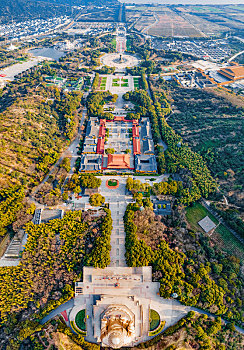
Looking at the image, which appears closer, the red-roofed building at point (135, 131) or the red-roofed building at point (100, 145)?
the red-roofed building at point (100, 145)

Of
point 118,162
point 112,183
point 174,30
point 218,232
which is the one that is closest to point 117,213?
point 112,183

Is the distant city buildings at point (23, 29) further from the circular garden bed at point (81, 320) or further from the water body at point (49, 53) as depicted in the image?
the circular garden bed at point (81, 320)

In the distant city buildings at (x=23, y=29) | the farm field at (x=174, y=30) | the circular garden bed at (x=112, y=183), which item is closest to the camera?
the circular garden bed at (x=112, y=183)

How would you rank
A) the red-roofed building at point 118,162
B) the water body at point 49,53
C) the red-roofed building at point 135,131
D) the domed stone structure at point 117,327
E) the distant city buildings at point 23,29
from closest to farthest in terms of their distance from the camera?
the domed stone structure at point 117,327 < the red-roofed building at point 118,162 < the red-roofed building at point 135,131 < the water body at point 49,53 < the distant city buildings at point 23,29

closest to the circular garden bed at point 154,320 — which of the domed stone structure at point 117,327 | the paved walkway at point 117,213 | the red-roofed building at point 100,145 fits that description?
the domed stone structure at point 117,327

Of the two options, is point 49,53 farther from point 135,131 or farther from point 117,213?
point 117,213

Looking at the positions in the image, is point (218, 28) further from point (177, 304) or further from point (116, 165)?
point (177, 304)

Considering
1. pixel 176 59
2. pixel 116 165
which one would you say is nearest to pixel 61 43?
pixel 176 59
